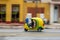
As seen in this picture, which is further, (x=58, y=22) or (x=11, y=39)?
(x=58, y=22)

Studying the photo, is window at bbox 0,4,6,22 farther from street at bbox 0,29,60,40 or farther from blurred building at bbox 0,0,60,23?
street at bbox 0,29,60,40

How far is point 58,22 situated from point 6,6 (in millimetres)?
→ 7700

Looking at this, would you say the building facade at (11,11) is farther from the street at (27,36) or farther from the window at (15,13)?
the street at (27,36)

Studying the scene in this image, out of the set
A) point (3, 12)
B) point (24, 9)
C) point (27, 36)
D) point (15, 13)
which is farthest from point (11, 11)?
point (27, 36)

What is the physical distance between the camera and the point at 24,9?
42.7 m

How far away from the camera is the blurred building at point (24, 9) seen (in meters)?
42.2

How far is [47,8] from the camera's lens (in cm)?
4309

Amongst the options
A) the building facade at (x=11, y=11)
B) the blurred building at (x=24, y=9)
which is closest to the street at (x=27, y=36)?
the building facade at (x=11, y=11)

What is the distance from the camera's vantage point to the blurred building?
139 ft

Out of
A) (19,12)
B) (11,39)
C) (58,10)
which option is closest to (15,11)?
(19,12)

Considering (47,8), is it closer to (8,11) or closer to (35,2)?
(35,2)

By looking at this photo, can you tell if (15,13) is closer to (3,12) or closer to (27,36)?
(3,12)

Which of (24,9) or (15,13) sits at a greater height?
(24,9)

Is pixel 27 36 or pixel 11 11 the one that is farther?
pixel 11 11
